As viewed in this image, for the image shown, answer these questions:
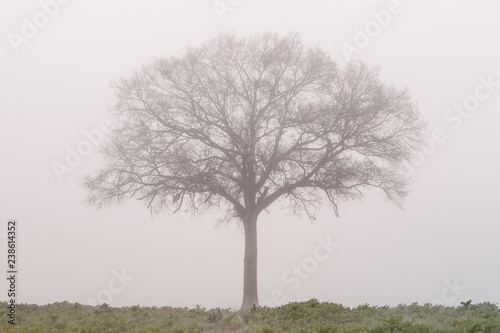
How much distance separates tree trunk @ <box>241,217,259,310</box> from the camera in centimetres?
2098

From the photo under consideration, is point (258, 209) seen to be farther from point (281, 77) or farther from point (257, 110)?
point (281, 77)

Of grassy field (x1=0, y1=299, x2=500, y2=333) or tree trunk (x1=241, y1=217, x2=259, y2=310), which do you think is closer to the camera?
grassy field (x1=0, y1=299, x2=500, y2=333)

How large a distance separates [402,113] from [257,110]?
6.70 m

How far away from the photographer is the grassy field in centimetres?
1288

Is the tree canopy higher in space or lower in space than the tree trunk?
higher

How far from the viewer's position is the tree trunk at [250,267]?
21.0 metres

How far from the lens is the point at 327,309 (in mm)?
16672

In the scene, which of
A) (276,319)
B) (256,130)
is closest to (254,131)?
(256,130)

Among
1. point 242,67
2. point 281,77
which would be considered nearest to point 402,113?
point 281,77

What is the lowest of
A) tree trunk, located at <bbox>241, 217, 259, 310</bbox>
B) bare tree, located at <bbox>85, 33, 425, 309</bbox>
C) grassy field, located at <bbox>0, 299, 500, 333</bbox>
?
grassy field, located at <bbox>0, 299, 500, 333</bbox>

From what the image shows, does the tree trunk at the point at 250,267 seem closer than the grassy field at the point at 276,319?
No

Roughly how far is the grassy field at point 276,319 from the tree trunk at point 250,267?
340cm

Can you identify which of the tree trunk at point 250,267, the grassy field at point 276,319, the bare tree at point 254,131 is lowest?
the grassy field at point 276,319

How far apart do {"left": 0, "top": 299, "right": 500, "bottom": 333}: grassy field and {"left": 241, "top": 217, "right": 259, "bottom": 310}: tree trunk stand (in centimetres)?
340
